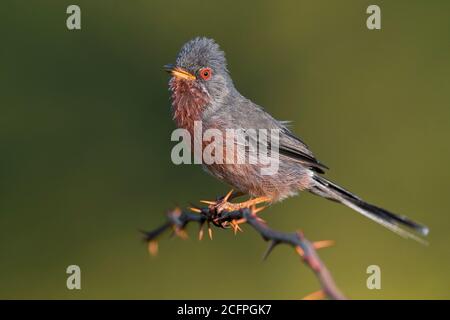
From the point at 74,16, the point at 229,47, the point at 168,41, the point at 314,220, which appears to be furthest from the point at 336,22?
the point at 74,16

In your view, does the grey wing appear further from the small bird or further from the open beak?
the open beak

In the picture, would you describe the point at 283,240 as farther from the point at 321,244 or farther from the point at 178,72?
the point at 178,72

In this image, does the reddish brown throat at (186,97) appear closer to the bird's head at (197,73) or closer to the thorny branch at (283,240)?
the bird's head at (197,73)

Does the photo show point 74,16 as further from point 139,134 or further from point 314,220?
point 314,220

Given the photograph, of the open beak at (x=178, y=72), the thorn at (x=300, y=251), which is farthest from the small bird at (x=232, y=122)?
the thorn at (x=300, y=251)

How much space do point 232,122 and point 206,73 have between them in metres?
0.48

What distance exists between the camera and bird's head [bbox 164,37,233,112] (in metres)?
4.96

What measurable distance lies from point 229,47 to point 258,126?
2.40m

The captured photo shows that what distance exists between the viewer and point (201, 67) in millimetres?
5027

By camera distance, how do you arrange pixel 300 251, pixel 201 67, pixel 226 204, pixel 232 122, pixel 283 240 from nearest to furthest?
pixel 300 251
pixel 283 240
pixel 226 204
pixel 232 122
pixel 201 67

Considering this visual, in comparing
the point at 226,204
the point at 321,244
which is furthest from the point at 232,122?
the point at 321,244

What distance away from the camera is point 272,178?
4.87 meters

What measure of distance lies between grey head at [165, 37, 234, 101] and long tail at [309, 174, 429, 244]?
1074 millimetres

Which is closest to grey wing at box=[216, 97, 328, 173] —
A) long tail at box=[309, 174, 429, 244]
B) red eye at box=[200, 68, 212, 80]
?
long tail at box=[309, 174, 429, 244]
